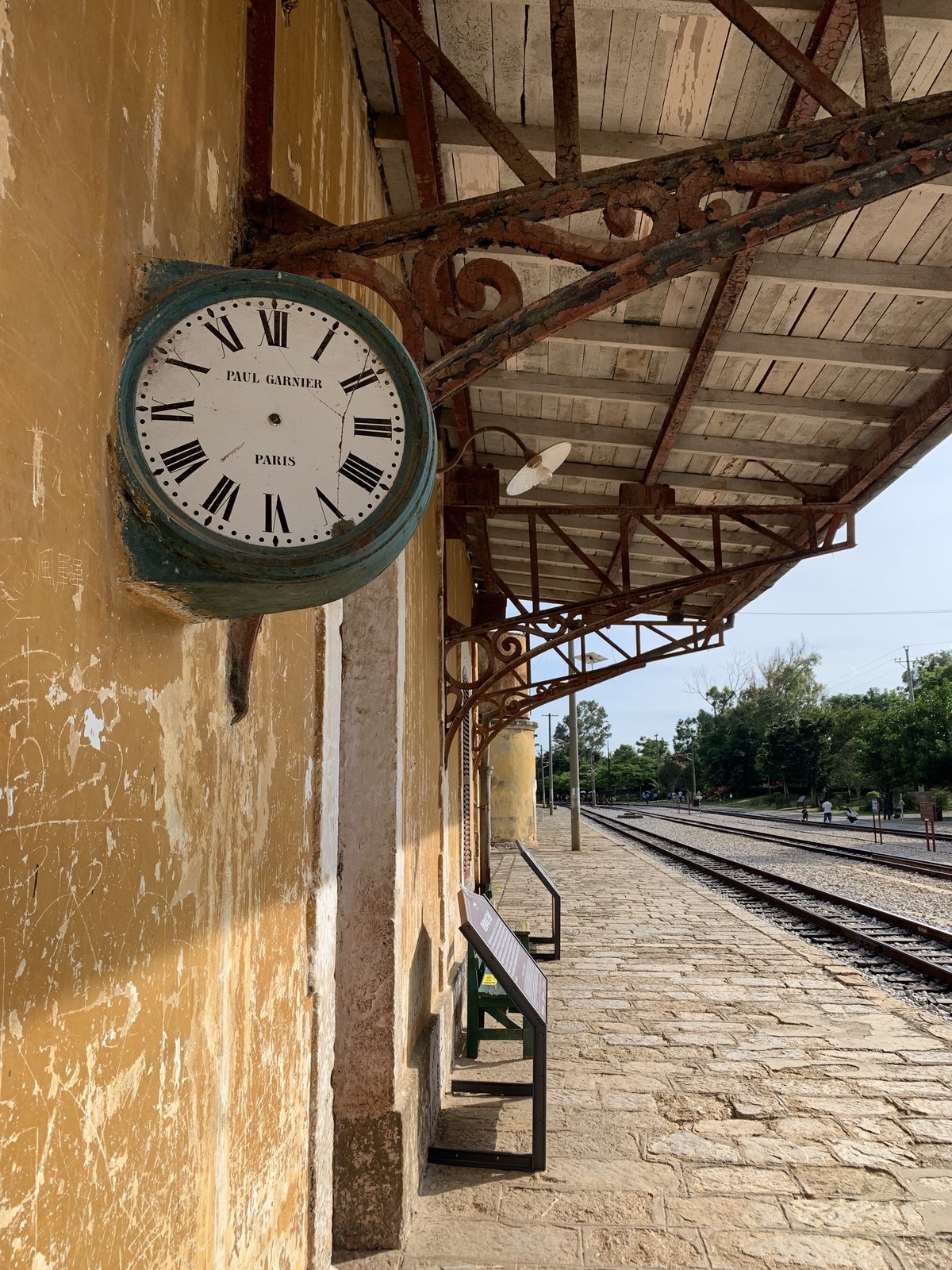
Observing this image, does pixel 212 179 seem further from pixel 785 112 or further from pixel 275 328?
pixel 785 112

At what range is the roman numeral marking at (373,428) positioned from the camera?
1.52 meters

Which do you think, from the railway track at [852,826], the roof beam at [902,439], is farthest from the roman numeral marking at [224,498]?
the railway track at [852,826]

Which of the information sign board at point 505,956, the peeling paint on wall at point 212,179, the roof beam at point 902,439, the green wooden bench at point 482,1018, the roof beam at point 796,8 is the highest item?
the roof beam at point 796,8

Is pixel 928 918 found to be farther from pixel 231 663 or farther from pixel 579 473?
pixel 231 663

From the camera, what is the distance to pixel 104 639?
1321 millimetres

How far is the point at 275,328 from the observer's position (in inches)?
59.1

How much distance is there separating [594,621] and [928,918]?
7.23 meters

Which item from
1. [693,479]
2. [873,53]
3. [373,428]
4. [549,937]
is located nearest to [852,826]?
[549,937]

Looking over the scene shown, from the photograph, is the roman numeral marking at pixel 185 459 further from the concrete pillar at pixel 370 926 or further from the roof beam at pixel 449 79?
the concrete pillar at pixel 370 926

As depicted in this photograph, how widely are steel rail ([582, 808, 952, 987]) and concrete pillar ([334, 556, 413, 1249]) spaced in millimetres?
6566

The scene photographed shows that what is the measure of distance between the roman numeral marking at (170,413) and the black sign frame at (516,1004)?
3.68 m

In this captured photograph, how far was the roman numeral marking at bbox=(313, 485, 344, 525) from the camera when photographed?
147 cm

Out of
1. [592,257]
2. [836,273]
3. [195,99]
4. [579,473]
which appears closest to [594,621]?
[579,473]

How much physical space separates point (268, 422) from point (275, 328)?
0.55 feet
